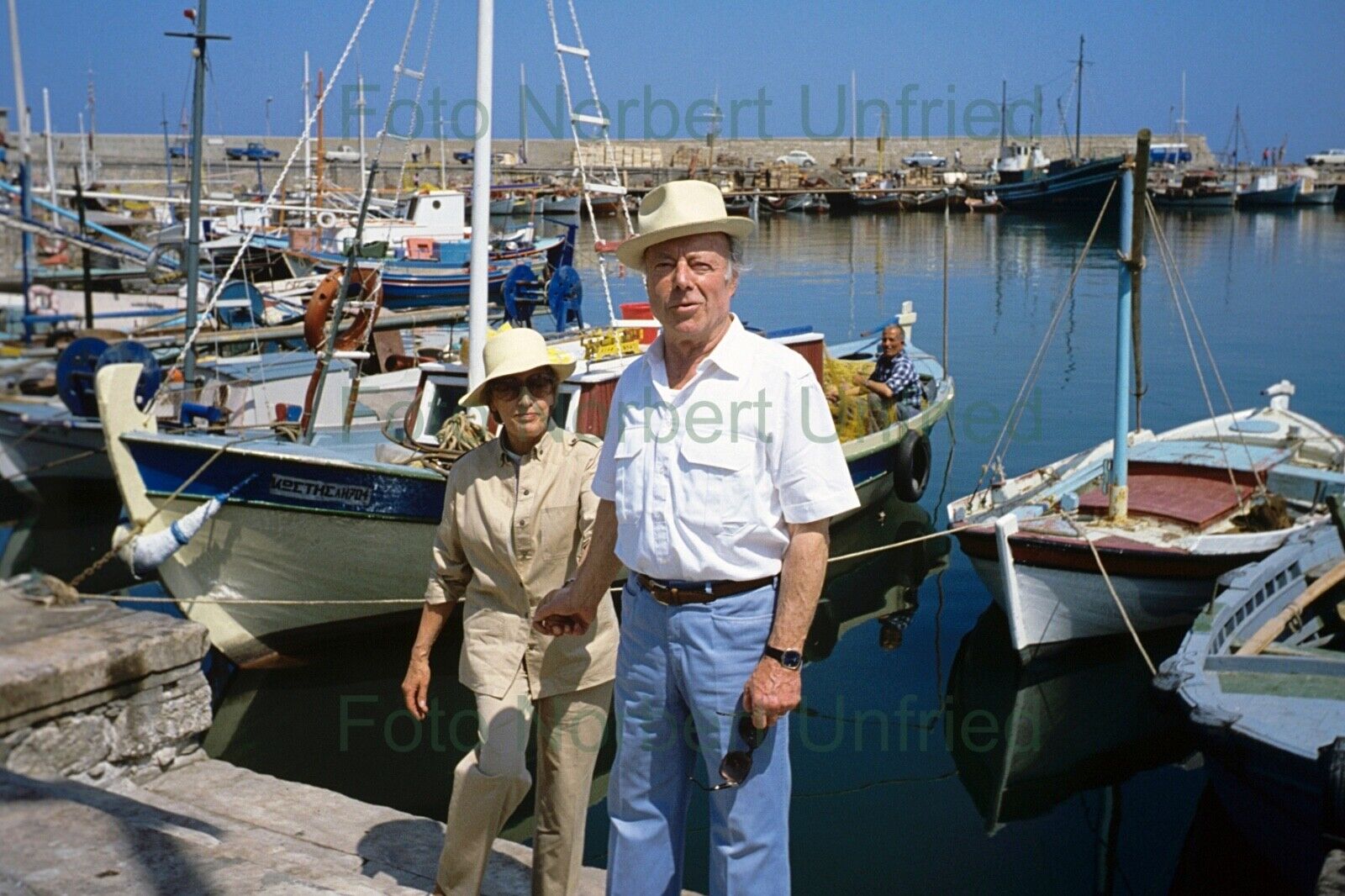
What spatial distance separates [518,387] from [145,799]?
7.45ft

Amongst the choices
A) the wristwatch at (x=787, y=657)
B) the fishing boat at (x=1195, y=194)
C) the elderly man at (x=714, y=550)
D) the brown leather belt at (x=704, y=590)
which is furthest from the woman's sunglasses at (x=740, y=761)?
the fishing boat at (x=1195, y=194)

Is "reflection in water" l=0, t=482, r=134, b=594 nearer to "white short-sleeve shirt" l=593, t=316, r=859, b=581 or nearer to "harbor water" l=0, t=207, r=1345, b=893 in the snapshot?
"harbor water" l=0, t=207, r=1345, b=893

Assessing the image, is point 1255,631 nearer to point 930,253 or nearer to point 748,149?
point 930,253

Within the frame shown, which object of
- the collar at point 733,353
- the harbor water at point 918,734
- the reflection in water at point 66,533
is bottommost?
the harbor water at point 918,734

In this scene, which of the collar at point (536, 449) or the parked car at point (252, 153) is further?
the parked car at point (252, 153)

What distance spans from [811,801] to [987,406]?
1300 centimetres

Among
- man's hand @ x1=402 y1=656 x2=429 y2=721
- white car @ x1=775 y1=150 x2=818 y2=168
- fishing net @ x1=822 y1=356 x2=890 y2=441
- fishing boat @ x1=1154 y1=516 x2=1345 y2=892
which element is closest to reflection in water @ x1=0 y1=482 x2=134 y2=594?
fishing net @ x1=822 y1=356 x2=890 y2=441

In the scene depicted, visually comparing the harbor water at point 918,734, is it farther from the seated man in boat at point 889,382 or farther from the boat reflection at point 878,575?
the seated man in boat at point 889,382

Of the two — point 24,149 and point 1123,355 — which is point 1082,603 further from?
point 24,149

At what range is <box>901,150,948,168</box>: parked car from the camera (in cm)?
8350

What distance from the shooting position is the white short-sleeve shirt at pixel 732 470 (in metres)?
2.80

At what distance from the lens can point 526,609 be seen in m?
3.77

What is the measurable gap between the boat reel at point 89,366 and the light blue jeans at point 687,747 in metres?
10.9

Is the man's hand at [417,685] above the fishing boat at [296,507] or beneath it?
above
